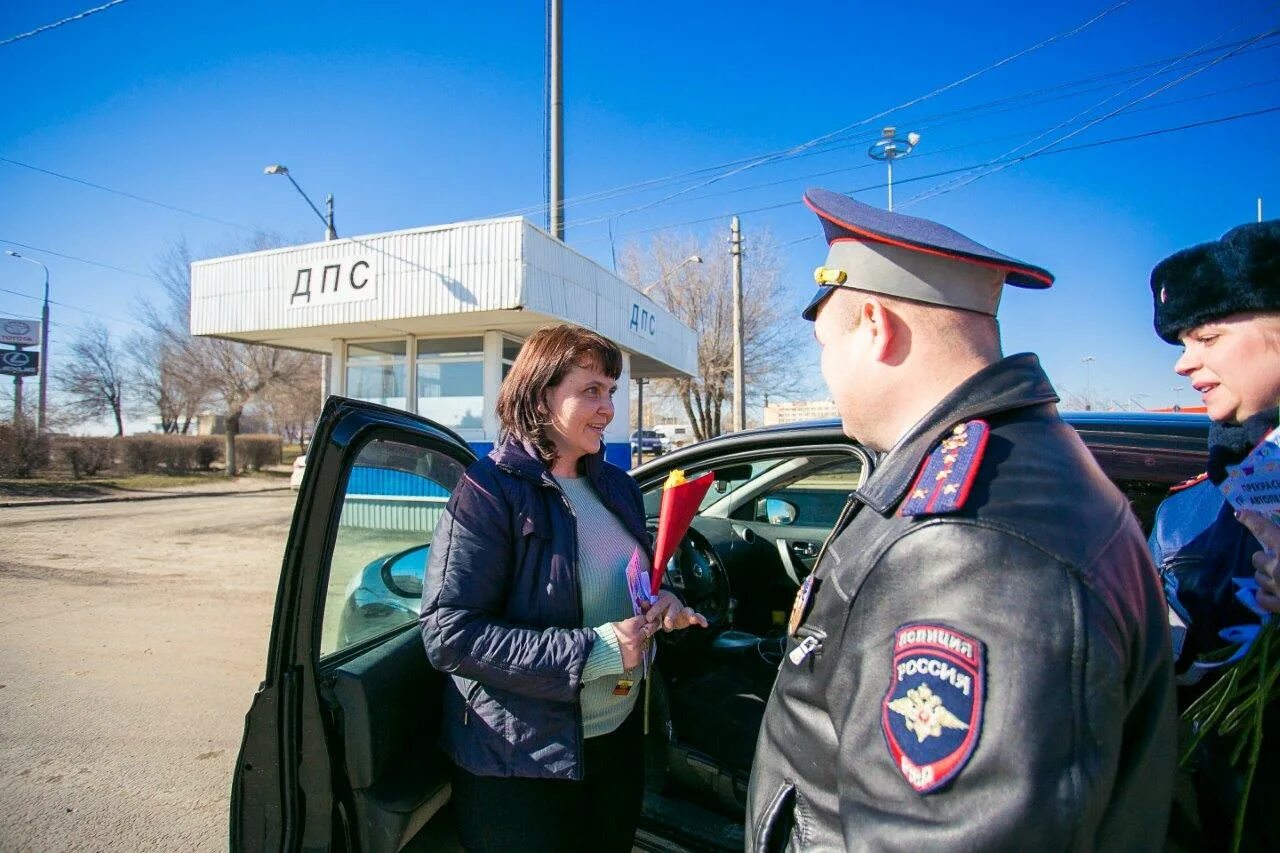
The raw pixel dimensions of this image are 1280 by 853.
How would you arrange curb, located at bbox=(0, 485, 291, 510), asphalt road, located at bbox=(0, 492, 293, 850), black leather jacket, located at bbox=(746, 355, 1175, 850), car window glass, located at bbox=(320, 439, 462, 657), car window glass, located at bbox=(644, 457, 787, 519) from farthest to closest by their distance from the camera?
curb, located at bbox=(0, 485, 291, 510)
car window glass, located at bbox=(644, 457, 787, 519)
asphalt road, located at bbox=(0, 492, 293, 850)
car window glass, located at bbox=(320, 439, 462, 657)
black leather jacket, located at bbox=(746, 355, 1175, 850)

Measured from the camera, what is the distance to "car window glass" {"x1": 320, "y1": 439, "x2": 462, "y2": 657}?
175cm

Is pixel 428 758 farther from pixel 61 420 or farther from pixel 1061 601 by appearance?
pixel 61 420

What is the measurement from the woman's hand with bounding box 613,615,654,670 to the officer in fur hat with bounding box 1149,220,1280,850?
1.14 m

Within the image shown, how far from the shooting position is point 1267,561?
3.76 feet

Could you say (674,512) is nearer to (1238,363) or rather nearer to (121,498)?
(1238,363)

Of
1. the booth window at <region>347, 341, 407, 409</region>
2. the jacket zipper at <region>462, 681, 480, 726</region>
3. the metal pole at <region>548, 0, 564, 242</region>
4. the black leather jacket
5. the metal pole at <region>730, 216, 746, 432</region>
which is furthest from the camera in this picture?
the metal pole at <region>730, 216, 746, 432</region>

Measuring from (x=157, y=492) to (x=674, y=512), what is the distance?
2202cm

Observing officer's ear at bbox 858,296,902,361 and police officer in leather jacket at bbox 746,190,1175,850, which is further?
officer's ear at bbox 858,296,902,361

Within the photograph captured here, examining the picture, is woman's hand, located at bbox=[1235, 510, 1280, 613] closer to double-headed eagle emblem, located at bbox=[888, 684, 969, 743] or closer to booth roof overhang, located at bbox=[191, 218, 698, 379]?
double-headed eagle emblem, located at bbox=[888, 684, 969, 743]

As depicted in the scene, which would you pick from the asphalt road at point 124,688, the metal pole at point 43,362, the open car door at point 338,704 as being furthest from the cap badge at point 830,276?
the metal pole at point 43,362

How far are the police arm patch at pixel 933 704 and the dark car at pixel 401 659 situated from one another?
4.27 feet

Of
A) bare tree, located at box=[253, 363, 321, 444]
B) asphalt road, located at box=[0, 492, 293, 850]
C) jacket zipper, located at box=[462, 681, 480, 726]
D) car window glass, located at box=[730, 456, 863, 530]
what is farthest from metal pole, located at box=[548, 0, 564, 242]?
bare tree, located at box=[253, 363, 321, 444]

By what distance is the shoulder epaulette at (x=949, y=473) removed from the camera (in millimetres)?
830

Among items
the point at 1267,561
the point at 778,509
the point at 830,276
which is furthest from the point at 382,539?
the point at 1267,561
